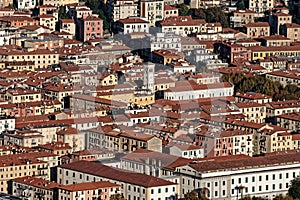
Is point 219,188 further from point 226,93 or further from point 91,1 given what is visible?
point 91,1

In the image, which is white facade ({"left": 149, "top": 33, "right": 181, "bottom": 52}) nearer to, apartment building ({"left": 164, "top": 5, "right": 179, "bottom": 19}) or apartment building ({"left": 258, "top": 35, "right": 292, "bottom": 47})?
apartment building ({"left": 258, "top": 35, "right": 292, "bottom": 47})

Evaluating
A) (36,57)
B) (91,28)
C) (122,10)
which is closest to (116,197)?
(36,57)

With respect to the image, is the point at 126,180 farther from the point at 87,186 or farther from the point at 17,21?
the point at 17,21

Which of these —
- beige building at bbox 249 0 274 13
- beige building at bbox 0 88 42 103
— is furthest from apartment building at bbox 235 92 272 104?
beige building at bbox 249 0 274 13

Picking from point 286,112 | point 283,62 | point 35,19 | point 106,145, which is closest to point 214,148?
point 106,145

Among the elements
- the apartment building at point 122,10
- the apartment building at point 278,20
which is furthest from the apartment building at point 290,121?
the apartment building at point 278,20
